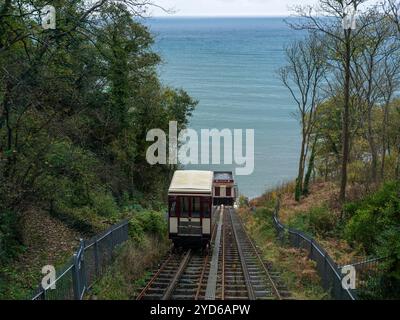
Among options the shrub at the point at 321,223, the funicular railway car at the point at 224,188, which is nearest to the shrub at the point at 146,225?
the shrub at the point at 321,223

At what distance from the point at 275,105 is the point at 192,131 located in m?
36.0

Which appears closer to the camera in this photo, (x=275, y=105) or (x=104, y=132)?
(x=104, y=132)

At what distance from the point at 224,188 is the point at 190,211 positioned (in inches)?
1131

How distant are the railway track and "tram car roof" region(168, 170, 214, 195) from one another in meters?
2.78

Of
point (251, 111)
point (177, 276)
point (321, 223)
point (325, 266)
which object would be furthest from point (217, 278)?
point (251, 111)

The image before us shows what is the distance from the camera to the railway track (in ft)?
51.2

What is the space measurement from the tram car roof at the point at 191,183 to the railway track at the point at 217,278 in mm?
2778

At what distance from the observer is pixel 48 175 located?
16.7m

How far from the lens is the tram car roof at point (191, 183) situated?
75.2 feet

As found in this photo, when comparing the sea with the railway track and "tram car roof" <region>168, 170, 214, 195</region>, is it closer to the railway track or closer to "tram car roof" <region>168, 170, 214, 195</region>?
"tram car roof" <region>168, 170, 214, 195</region>

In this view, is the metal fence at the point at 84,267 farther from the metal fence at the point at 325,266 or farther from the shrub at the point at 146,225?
the metal fence at the point at 325,266
